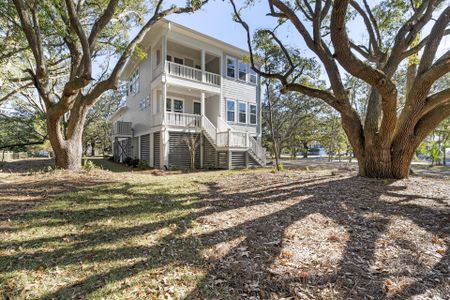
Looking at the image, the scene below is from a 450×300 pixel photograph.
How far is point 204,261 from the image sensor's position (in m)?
2.87

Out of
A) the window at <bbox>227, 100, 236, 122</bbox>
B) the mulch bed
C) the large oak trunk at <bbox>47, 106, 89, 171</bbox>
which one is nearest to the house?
the window at <bbox>227, 100, 236, 122</bbox>

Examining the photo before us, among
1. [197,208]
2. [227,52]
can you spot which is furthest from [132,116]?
[197,208]

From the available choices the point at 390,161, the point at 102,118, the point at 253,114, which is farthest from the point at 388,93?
the point at 102,118

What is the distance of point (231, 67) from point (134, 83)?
8.77 metres

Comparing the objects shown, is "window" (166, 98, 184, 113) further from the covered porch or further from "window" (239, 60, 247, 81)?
"window" (239, 60, 247, 81)

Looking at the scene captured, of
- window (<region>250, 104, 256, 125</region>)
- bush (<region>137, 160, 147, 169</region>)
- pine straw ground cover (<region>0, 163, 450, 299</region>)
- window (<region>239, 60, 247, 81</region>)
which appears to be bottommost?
pine straw ground cover (<region>0, 163, 450, 299</region>)

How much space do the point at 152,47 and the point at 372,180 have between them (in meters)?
14.3

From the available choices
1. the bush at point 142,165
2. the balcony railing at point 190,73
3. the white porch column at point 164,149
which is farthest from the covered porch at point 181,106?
the bush at point 142,165

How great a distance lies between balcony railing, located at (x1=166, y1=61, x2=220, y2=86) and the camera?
541 inches

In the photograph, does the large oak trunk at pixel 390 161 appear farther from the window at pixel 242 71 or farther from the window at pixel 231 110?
the window at pixel 242 71

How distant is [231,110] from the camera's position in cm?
1634

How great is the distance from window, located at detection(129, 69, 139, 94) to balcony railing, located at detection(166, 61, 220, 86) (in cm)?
628

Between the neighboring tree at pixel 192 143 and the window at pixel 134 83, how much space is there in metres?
7.58

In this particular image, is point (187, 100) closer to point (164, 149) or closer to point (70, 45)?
point (164, 149)
